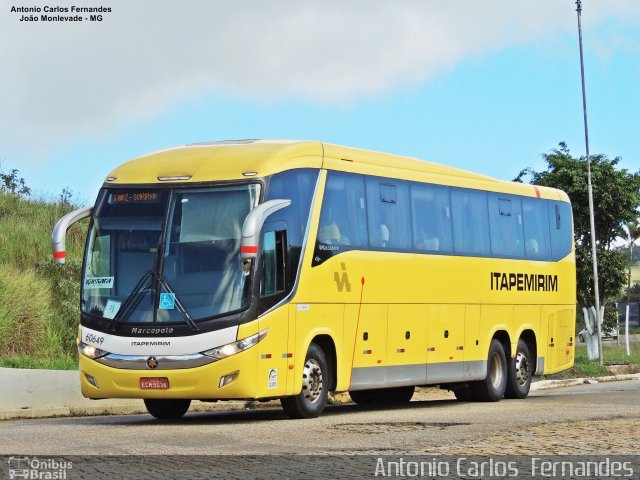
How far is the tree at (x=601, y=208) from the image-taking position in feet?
169

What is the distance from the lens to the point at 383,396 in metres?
24.9

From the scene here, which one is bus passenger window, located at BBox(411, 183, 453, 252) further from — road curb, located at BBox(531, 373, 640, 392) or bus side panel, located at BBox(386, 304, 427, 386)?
road curb, located at BBox(531, 373, 640, 392)

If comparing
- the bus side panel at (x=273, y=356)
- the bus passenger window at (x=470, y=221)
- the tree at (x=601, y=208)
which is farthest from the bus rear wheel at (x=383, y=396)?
the tree at (x=601, y=208)

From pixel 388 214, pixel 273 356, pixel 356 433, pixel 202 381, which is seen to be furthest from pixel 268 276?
pixel 388 214

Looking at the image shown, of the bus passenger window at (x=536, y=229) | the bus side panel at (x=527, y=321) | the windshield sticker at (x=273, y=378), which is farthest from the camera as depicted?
the bus passenger window at (x=536, y=229)

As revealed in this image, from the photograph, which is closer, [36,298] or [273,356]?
[273,356]

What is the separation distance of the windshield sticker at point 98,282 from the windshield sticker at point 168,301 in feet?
2.88

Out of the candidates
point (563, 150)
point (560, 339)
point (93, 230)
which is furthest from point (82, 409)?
point (563, 150)

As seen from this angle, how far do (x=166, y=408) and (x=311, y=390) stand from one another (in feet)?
7.76

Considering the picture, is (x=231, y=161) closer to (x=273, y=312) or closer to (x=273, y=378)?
(x=273, y=312)

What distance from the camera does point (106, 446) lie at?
1398 cm

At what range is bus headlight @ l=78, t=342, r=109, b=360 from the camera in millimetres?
18141

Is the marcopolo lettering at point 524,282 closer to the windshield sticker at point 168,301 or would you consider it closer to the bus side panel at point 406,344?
the bus side panel at point 406,344

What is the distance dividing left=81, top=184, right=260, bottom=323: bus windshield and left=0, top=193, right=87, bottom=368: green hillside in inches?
258
